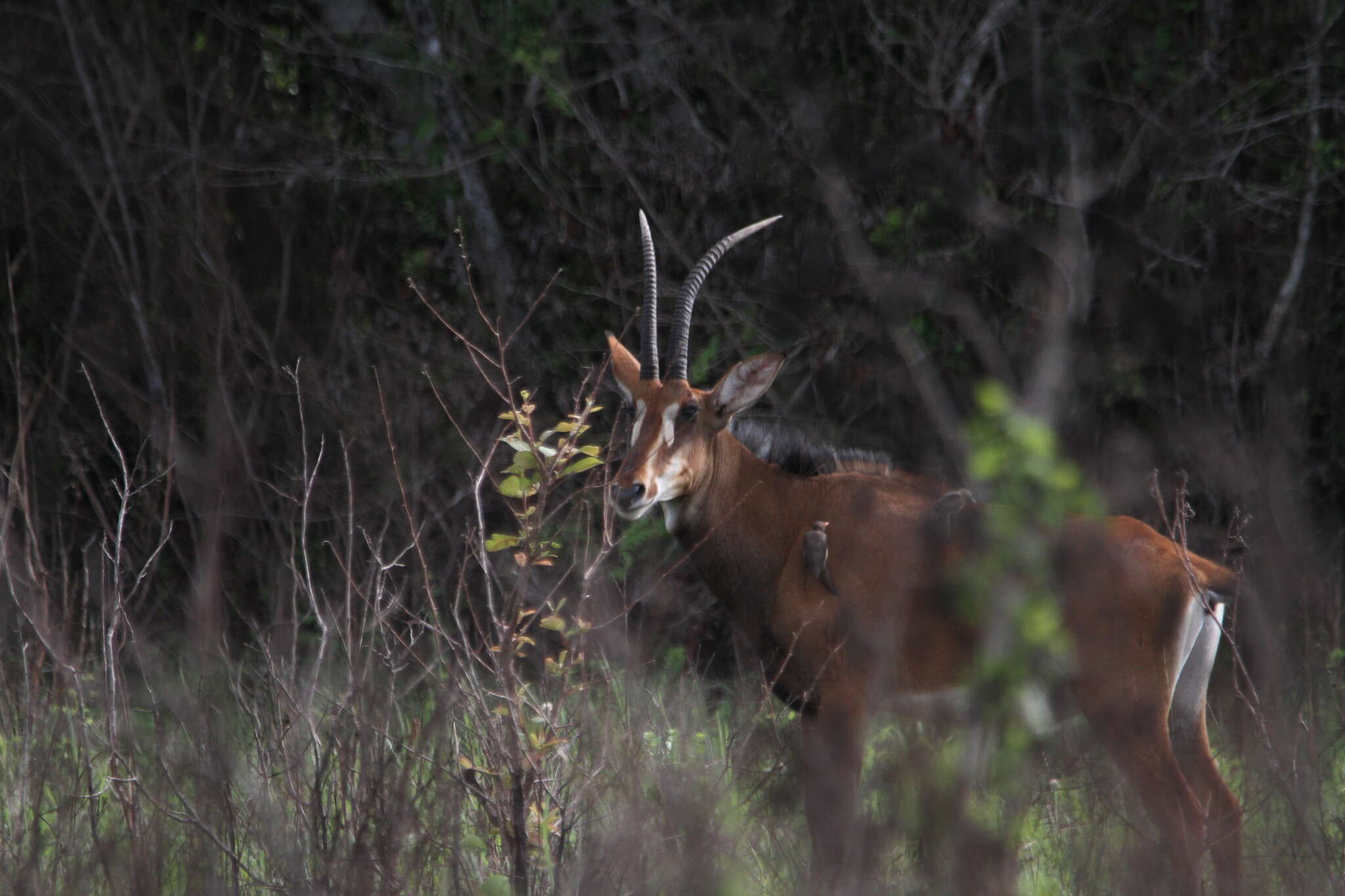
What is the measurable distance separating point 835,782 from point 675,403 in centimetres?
159

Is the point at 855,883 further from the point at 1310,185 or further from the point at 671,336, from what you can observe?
the point at 1310,185

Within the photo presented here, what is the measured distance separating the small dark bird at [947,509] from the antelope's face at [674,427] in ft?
2.55

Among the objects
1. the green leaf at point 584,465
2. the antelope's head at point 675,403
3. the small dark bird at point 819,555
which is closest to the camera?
the green leaf at point 584,465

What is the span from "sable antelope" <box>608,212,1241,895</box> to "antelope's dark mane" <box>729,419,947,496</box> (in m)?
0.01

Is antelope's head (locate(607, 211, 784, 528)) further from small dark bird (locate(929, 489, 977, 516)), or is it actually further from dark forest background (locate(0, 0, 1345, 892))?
dark forest background (locate(0, 0, 1345, 892))

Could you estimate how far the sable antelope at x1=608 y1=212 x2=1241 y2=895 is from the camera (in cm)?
405

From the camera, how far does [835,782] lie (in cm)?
380

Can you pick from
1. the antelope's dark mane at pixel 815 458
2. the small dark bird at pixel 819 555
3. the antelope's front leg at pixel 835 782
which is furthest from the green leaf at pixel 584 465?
the antelope's dark mane at pixel 815 458

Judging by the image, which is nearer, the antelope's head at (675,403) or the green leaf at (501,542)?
the green leaf at (501,542)

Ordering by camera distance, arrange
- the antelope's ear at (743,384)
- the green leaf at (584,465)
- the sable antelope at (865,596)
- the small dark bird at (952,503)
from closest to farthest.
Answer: the green leaf at (584,465) → the sable antelope at (865,596) → the small dark bird at (952,503) → the antelope's ear at (743,384)

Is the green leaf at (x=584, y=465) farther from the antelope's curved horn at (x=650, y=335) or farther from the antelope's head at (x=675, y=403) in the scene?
the antelope's curved horn at (x=650, y=335)

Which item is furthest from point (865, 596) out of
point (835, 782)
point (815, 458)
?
point (835, 782)

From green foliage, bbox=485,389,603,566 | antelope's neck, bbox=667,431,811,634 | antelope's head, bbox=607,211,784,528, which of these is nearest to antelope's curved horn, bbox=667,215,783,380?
antelope's head, bbox=607,211,784,528

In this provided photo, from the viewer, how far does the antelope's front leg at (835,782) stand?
2.78 meters
